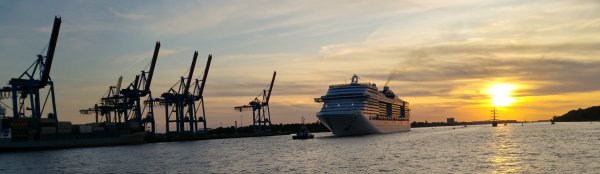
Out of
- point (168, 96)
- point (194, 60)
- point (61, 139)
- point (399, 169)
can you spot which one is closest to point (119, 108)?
point (168, 96)

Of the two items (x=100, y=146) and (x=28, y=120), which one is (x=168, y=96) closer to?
(x=100, y=146)

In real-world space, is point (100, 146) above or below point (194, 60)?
below

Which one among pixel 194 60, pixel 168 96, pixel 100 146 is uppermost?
pixel 194 60

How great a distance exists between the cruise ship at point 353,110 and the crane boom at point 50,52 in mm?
52361

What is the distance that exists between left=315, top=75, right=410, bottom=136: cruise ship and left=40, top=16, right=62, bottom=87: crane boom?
52361 millimetres

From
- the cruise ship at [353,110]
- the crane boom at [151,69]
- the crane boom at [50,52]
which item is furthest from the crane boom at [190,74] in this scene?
the crane boom at [50,52]

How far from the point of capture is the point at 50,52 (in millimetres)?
106000

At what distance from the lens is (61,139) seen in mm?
111875

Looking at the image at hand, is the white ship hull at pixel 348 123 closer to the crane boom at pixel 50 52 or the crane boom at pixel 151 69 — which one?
the crane boom at pixel 151 69

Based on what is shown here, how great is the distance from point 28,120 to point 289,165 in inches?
2651

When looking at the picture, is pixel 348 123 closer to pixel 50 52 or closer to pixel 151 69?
pixel 151 69

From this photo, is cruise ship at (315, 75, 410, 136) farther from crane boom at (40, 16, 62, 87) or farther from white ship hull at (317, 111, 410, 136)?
crane boom at (40, 16, 62, 87)

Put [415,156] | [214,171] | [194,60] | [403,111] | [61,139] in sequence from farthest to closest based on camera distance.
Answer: [403,111] → [194,60] → [61,139] → [415,156] → [214,171]

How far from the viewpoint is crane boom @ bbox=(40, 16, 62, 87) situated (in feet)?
346
